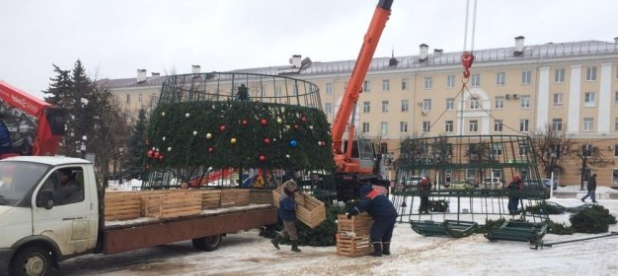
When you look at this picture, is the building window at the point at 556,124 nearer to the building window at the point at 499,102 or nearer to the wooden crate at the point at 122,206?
the building window at the point at 499,102

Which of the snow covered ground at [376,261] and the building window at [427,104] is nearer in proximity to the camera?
the snow covered ground at [376,261]

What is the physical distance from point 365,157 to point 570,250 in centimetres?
1363

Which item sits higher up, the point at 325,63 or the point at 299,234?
the point at 325,63

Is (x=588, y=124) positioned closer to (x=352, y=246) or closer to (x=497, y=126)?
(x=497, y=126)

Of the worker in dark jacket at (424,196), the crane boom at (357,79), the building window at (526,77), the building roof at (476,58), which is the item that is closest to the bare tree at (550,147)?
the building window at (526,77)

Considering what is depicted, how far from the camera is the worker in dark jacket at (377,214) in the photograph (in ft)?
38.1

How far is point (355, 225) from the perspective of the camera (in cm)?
1166

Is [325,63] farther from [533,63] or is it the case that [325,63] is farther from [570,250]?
[570,250]

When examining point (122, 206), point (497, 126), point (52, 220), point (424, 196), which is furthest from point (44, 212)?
point (497, 126)

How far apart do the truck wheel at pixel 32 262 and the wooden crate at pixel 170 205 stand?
7.51 feet

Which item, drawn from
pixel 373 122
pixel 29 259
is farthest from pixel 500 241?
pixel 373 122

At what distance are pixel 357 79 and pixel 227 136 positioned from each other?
26.7ft

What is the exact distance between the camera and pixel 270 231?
14.4 meters

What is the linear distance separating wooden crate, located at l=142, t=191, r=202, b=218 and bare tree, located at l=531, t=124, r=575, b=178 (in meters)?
46.7
